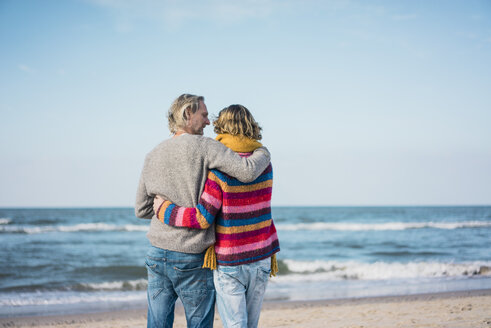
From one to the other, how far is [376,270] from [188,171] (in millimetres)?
7817

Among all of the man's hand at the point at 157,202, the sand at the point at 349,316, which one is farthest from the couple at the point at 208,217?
the sand at the point at 349,316

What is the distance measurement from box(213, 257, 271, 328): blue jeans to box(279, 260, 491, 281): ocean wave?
5.98 m

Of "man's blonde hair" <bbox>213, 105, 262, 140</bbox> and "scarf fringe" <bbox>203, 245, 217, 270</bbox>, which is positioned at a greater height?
"man's blonde hair" <bbox>213, 105, 262, 140</bbox>

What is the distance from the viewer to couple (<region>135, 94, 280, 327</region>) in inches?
72.4

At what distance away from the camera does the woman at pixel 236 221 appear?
72.4 inches

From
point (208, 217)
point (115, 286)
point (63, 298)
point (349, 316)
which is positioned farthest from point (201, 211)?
point (115, 286)

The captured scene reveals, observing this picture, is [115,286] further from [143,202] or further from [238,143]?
[238,143]

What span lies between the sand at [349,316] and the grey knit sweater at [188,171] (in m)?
2.92

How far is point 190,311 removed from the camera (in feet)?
6.32

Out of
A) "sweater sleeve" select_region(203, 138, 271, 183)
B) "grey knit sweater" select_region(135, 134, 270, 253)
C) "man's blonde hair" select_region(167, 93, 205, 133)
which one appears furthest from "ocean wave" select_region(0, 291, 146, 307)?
"sweater sleeve" select_region(203, 138, 271, 183)

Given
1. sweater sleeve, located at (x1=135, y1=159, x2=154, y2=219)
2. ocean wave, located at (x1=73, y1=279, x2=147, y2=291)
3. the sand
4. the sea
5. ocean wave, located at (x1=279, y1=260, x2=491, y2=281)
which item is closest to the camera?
sweater sleeve, located at (x1=135, y1=159, x2=154, y2=219)

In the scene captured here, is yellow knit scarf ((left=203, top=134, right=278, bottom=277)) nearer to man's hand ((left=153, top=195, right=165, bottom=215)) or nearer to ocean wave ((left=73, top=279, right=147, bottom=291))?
man's hand ((left=153, top=195, right=165, bottom=215))

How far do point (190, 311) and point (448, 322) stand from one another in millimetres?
3504

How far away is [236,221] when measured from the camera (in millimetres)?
1884
